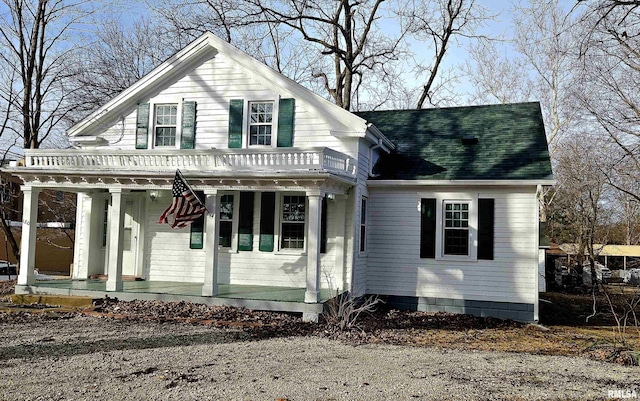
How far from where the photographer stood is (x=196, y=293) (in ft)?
45.9

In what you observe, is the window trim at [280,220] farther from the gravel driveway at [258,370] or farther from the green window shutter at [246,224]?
the gravel driveway at [258,370]

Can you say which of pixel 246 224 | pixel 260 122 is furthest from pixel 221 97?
pixel 246 224

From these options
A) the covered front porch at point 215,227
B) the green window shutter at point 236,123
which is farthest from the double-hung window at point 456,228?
the green window shutter at point 236,123

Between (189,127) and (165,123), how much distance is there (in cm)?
86

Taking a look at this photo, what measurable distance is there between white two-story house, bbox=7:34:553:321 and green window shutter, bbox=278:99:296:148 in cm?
3

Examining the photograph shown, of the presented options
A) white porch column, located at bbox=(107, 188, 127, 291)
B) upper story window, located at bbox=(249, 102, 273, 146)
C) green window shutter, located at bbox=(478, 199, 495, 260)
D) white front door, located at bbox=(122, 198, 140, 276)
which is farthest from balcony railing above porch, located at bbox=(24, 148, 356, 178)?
green window shutter, located at bbox=(478, 199, 495, 260)

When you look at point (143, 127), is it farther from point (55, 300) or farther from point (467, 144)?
point (467, 144)

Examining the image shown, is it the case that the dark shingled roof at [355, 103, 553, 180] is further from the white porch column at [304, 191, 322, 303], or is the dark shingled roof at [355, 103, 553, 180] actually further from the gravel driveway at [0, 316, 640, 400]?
the gravel driveway at [0, 316, 640, 400]

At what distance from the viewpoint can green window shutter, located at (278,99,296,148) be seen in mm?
14984

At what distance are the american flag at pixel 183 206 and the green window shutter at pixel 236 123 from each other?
8.42 ft

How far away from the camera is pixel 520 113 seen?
17.2 meters

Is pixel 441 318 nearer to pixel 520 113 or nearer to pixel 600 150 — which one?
pixel 520 113

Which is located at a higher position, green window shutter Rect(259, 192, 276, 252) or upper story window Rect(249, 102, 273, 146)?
upper story window Rect(249, 102, 273, 146)

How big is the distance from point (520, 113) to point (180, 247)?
36.8ft
